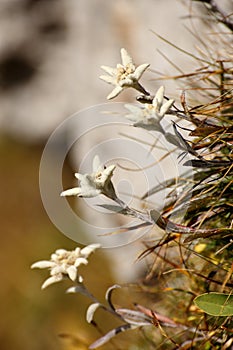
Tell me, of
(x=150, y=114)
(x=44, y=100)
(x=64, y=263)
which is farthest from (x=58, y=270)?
(x=44, y=100)

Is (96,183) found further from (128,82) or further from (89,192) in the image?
(128,82)

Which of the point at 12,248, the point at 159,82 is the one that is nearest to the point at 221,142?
the point at 159,82

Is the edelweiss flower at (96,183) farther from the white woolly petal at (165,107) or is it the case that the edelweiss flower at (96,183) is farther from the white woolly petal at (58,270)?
the white woolly petal at (58,270)

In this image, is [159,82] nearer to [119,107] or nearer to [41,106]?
[119,107]

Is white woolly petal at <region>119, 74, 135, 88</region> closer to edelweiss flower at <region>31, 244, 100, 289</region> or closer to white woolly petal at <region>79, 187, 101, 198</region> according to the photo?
white woolly petal at <region>79, 187, 101, 198</region>

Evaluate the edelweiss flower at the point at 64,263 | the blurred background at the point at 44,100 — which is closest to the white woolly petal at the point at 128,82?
the edelweiss flower at the point at 64,263

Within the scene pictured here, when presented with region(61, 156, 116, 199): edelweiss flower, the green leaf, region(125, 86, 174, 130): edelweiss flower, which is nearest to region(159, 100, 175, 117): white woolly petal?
region(125, 86, 174, 130): edelweiss flower
